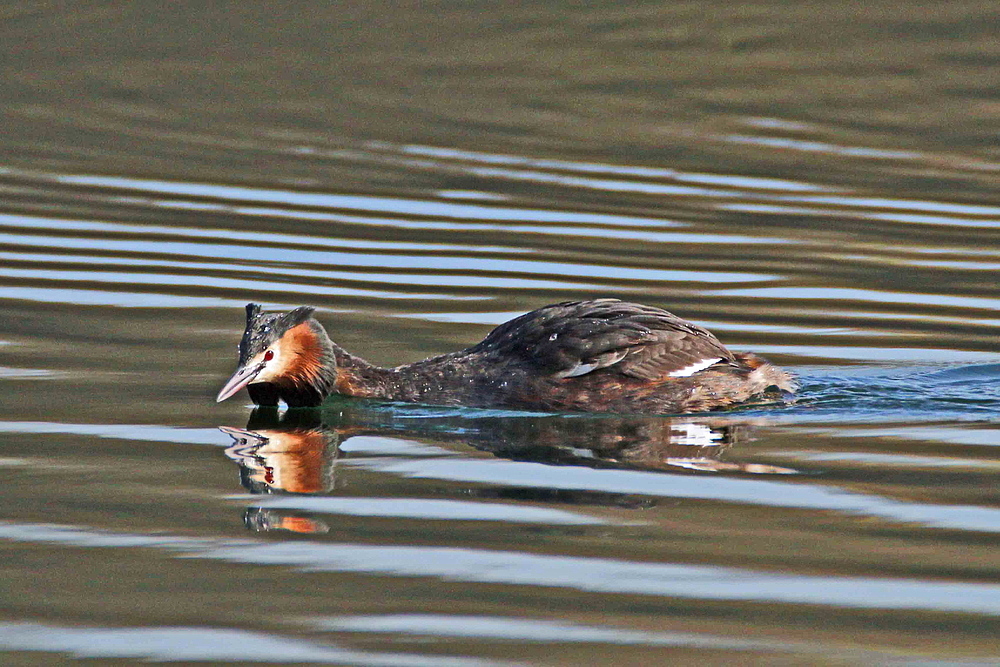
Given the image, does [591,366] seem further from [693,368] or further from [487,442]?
[487,442]

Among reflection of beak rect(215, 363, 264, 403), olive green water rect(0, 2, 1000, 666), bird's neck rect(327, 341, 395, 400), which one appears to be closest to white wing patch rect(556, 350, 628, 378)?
olive green water rect(0, 2, 1000, 666)

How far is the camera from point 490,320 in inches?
480

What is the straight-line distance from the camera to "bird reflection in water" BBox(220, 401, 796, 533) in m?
7.98

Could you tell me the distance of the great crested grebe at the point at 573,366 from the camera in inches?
396

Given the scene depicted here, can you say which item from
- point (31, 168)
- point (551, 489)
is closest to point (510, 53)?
point (31, 168)

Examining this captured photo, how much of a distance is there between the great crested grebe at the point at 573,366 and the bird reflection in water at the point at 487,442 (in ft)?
0.43

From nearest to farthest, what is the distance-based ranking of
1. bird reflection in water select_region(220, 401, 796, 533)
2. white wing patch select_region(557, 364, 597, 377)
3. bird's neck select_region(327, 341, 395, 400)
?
bird reflection in water select_region(220, 401, 796, 533) < white wing patch select_region(557, 364, 597, 377) < bird's neck select_region(327, 341, 395, 400)

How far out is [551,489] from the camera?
26.4 ft

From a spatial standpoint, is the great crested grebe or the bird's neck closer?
the great crested grebe

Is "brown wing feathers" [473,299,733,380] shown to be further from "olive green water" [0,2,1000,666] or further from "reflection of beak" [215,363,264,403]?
"reflection of beak" [215,363,264,403]

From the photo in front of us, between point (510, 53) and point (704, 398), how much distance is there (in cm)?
1621

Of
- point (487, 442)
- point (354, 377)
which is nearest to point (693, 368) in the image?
point (487, 442)

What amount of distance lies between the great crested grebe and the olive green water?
0.18 metres

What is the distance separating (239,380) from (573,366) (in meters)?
1.93
